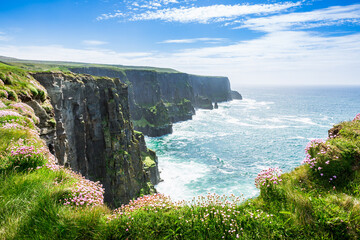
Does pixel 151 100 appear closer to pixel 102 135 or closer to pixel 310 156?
pixel 102 135

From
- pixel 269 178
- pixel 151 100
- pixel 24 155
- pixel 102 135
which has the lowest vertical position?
pixel 102 135

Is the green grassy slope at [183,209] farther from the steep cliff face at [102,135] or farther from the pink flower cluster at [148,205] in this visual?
the steep cliff face at [102,135]

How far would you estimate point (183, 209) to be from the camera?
23.3 ft

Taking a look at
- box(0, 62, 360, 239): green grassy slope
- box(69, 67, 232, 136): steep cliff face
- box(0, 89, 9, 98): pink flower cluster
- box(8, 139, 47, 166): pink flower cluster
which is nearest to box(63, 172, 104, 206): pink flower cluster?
box(0, 62, 360, 239): green grassy slope

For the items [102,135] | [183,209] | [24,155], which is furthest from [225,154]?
[24,155]

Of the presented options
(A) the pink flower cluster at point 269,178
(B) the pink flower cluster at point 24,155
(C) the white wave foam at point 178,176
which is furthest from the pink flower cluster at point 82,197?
(C) the white wave foam at point 178,176

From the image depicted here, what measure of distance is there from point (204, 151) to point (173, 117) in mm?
75490

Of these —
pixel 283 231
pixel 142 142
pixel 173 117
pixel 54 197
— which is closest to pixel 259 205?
pixel 283 231

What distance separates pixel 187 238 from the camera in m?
6.03

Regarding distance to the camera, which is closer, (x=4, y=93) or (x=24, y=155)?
(x=24, y=155)

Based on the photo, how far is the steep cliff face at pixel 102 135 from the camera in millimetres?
36153

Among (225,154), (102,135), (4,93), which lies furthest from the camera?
(225,154)

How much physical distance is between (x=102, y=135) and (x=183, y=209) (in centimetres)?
4209

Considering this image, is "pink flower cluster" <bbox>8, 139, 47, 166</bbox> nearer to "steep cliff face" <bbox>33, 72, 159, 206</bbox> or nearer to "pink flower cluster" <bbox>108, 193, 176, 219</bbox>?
"pink flower cluster" <bbox>108, 193, 176, 219</bbox>
